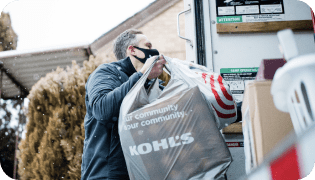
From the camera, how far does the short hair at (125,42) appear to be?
212 centimetres

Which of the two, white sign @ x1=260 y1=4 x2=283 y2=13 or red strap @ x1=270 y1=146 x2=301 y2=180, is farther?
white sign @ x1=260 y1=4 x2=283 y2=13

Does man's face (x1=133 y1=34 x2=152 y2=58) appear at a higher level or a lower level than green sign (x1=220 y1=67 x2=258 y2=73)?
higher

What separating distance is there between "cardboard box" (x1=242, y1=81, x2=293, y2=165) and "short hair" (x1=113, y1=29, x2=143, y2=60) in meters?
1.20

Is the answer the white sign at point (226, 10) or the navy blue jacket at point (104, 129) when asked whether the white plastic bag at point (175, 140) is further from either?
the white sign at point (226, 10)

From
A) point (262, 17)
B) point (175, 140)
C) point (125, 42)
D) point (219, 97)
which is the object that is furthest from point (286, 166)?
point (262, 17)

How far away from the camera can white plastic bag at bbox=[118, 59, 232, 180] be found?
4.56 ft

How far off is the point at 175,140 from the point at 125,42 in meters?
1.05

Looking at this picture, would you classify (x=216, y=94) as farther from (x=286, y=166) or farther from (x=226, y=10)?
(x=226, y=10)

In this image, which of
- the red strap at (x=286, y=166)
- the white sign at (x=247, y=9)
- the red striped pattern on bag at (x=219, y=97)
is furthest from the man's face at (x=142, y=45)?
the red strap at (x=286, y=166)

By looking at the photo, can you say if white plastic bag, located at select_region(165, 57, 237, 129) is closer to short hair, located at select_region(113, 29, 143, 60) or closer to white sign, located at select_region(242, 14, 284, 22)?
short hair, located at select_region(113, 29, 143, 60)

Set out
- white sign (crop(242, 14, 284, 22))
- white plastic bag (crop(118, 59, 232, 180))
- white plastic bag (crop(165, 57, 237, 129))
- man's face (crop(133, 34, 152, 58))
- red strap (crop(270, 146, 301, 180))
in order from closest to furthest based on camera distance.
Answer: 1. red strap (crop(270, 146, 301, 180))
2. white plastic bag (crop(118, 59, 232, 180))
3. white plastic bag (crop(165, 57, 237, 129))
4. man's face (crop(133, 34, 152, 58))
5. white sign (crop(242, 14, 284, 22))

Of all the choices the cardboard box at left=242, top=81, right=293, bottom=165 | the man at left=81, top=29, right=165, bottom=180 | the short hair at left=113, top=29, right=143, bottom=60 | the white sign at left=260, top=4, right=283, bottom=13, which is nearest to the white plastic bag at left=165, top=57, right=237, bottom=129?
the man at left=81, top=29, right=165, bottom=180

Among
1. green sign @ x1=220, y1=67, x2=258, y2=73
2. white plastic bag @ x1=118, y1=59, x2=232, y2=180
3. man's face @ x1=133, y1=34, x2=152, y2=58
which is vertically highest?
man's face @ x1=133, y1=34, x2=152, y2=58

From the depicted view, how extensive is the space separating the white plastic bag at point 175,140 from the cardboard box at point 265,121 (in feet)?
1.15
